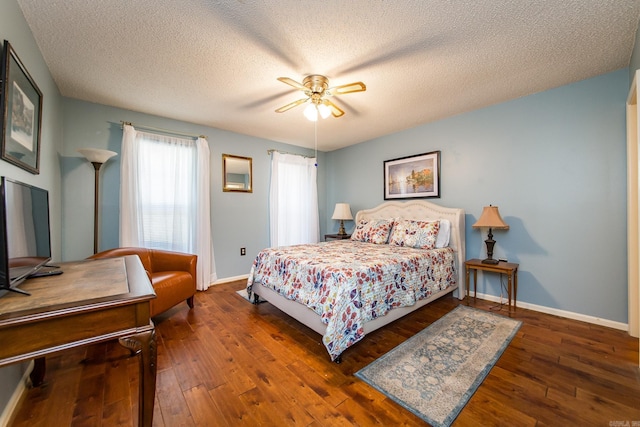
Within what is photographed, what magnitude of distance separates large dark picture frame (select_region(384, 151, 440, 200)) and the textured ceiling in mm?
919

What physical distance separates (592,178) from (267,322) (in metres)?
3.61

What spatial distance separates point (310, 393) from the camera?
1577 mm

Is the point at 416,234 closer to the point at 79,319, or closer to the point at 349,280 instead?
the point at 349,280

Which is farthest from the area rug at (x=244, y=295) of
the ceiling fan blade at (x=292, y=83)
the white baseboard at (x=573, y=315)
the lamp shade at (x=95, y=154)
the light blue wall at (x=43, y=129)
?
the white baseboard at (x=573, y=315)

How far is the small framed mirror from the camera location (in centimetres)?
405

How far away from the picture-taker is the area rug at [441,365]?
4.89 feet

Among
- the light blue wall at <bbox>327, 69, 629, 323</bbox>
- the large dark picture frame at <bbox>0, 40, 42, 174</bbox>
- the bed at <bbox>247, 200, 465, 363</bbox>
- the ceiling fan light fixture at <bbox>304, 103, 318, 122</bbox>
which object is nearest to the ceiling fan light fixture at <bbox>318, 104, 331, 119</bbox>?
the ceiling fan light fixture at <bbox>304, 103, 318, 122</bbox>

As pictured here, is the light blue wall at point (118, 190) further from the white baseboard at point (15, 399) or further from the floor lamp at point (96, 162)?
the white baseboard at point (15, 399)

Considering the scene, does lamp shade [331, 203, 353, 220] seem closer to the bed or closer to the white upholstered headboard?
the white upholstered headboard

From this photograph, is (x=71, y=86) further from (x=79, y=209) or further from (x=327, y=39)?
(x=327, y=39)

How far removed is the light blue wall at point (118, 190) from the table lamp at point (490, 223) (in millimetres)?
3317

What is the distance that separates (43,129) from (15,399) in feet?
6.69

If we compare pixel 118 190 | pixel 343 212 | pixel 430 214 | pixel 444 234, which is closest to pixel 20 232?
pixel 118 190

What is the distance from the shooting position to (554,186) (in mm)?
2721
